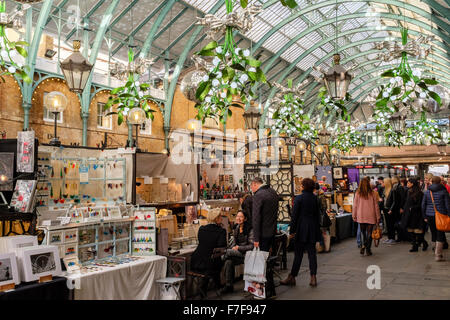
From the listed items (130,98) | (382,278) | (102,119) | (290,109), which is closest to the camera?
(382,278)

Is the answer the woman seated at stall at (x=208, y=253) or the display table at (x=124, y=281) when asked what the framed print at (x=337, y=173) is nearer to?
the woman seated at stall at (x=208, y=253)

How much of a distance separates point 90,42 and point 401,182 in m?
10.6

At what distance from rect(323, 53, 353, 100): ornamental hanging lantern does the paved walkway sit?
269cm

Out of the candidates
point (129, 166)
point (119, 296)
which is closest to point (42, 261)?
point (119, 296)

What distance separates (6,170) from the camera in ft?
14.5

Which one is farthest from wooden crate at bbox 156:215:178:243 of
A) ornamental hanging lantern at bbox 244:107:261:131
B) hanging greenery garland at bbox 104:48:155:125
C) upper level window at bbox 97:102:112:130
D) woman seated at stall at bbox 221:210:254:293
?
upper level window at bbox 97:102:112:130

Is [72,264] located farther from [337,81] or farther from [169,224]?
[337,81]

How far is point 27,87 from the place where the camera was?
446 inches

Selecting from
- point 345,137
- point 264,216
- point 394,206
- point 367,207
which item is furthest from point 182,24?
point 264,216

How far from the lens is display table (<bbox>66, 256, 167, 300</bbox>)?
4135 millimetres

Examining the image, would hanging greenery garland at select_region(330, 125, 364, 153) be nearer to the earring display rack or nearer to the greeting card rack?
the earring display rack

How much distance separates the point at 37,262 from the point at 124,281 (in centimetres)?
106

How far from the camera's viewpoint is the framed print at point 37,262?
12.4 feet
